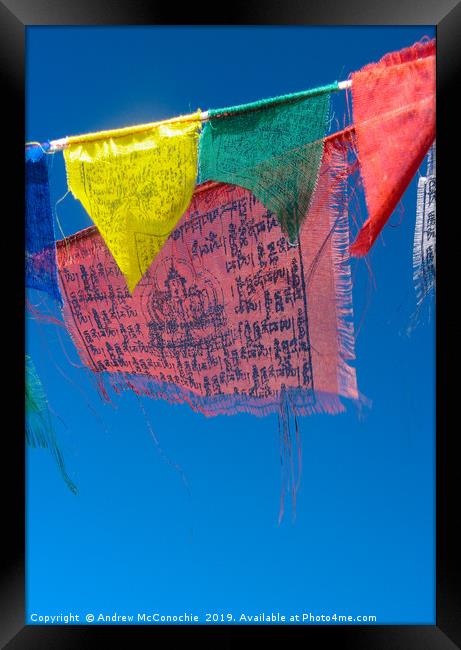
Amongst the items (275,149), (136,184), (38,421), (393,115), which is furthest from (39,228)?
(393,115)

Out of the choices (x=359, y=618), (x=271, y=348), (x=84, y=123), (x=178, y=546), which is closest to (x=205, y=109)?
(x=84, y=123)

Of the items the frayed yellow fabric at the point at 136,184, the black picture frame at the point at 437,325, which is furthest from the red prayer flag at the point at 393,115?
the frayed yellow fabric at the point at 136,184

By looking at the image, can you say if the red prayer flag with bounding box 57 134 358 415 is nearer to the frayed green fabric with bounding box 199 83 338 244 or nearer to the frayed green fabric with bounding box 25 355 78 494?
the frayed green fabric with bounding box 199 83 338 244

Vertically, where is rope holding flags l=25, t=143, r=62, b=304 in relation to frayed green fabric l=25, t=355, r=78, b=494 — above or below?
above

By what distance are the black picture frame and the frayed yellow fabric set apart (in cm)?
19

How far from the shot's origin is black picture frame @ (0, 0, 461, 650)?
5.40 feet

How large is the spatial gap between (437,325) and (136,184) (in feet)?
2.97

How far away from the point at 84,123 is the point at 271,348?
804 millimetres

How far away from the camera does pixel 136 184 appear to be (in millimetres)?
1694

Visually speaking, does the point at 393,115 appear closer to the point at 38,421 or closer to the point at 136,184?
the point at 136,184

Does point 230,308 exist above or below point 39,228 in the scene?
below

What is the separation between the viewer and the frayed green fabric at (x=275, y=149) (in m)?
1.65

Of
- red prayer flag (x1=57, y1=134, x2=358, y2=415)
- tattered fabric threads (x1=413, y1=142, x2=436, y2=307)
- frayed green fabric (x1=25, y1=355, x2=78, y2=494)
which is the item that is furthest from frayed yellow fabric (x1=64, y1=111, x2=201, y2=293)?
tattered fabric threads (x1=413, y1=142, x2=436, y2=307)

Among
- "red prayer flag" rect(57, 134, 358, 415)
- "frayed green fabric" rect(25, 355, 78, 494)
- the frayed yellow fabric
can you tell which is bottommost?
"frayed green fabric" rect(25, 355, 78, 494)
